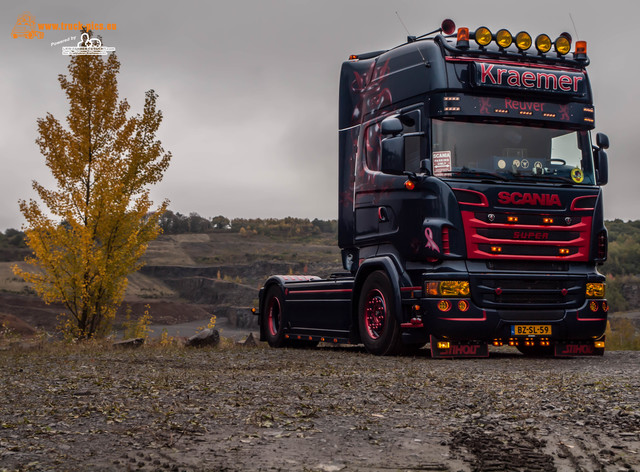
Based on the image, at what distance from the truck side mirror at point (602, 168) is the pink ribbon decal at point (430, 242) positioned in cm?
298

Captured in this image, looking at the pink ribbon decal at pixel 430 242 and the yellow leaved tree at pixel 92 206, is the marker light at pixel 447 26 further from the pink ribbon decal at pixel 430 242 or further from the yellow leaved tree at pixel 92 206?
the yellow leaved tree at pixel 92 206

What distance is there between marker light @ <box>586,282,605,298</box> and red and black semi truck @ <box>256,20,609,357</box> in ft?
0.06

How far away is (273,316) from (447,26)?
735cm

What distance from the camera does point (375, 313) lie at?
12.6 m

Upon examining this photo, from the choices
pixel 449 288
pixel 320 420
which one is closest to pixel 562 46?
pixel 449 288

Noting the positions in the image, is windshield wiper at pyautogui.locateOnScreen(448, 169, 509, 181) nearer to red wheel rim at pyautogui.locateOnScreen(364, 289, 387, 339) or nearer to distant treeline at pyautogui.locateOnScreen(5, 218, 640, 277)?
red wheel rim at pyautogui.locateOnScreen(364, 289, 387, 339)

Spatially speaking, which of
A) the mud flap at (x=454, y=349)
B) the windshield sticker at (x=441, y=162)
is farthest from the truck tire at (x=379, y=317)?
the windshield sticker at (x=441, y=162)

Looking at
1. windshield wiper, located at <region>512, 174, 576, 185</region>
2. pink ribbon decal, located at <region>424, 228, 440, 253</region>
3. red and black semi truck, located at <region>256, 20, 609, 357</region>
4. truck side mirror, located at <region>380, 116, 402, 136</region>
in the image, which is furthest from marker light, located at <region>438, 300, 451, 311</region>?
truck side mirror, located at <region>380, 116, 402, 136</region>

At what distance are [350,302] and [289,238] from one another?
349ft

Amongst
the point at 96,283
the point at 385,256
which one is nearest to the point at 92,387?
the point at 385,256

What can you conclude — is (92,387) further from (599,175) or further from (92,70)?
(92,70)

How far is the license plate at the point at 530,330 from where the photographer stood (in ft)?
37.9

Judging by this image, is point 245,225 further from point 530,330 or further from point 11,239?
point 530,330

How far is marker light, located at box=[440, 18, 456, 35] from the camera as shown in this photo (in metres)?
12.2
